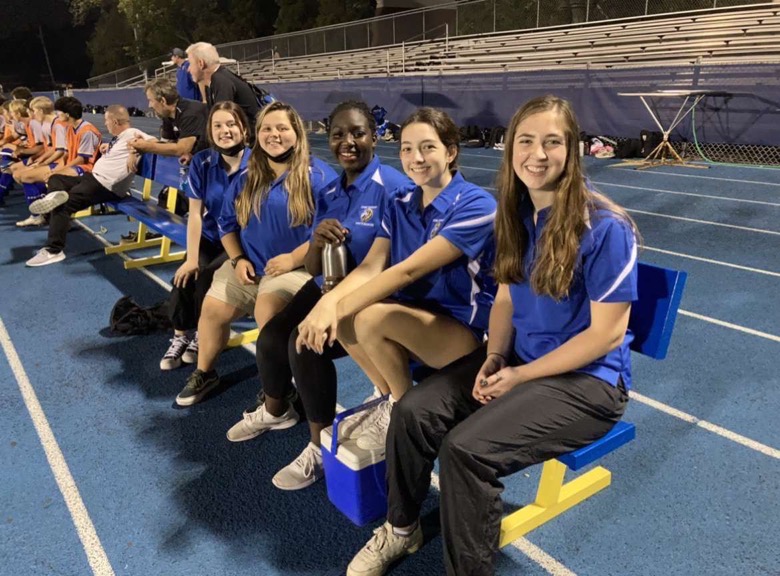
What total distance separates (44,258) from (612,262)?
6.20 m

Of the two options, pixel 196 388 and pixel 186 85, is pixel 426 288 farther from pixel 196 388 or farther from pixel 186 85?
pixel 186 85

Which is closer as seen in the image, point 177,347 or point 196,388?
point 196,388

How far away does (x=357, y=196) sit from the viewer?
295cm

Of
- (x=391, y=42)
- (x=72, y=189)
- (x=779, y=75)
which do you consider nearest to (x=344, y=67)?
(x=391, y=42)

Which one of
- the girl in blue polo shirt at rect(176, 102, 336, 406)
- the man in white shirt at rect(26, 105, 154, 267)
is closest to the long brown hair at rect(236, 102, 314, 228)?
the girl in blue polo shirt at rect(176, 102, 336, 406)

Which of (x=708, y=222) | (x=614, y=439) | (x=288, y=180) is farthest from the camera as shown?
(x=708, y=222)

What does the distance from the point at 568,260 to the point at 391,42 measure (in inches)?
856

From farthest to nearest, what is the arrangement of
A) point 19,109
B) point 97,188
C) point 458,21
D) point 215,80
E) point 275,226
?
point 458,21 → point 19,109 → point 97,188 → point 215,80 → point 275,226

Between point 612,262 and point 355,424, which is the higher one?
point 612,262

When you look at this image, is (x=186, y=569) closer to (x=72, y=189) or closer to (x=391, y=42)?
(x=72, y=189)

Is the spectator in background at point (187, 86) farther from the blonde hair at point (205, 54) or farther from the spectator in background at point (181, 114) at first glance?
the blonde hair at point (205, 54)

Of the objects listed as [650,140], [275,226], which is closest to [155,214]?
[275,226]

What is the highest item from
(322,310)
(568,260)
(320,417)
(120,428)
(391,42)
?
(391,42)

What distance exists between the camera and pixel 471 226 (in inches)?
93.0
